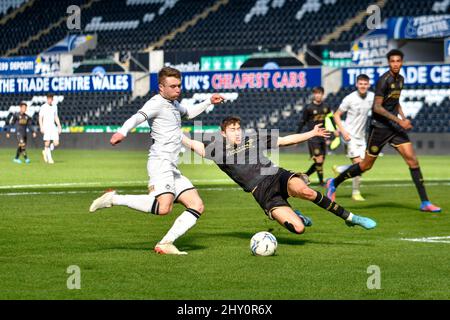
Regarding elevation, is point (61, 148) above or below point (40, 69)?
below

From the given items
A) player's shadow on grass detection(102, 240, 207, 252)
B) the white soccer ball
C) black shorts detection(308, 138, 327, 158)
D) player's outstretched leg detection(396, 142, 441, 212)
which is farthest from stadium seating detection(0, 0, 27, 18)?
the white soccer ball

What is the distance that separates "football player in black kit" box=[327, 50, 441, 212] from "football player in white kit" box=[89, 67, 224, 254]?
5.38 meters

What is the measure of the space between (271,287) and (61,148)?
42.4 metres

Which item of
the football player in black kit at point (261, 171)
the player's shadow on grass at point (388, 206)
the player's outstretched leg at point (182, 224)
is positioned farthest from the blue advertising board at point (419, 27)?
the player's outstretched leg at point (182, 224)

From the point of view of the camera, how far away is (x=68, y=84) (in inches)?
2032

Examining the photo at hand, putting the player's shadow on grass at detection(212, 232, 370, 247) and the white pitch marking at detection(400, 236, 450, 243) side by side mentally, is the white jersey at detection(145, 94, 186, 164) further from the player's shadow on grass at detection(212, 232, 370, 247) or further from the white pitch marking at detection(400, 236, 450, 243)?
the white pitch marking at detection(400, 236, 450, 243)

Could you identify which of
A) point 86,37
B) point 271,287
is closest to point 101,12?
point 86,37

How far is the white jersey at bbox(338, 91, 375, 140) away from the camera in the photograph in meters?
19.4

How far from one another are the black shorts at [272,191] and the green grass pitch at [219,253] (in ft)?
1.73

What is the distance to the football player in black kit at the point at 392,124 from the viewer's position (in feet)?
52.5

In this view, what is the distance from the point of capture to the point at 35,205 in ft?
57.6

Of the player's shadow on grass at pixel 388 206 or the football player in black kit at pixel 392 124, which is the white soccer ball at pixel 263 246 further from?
the player's shadow on grass at pixel 388 206

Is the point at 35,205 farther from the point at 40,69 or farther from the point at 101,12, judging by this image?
the point at 101,12

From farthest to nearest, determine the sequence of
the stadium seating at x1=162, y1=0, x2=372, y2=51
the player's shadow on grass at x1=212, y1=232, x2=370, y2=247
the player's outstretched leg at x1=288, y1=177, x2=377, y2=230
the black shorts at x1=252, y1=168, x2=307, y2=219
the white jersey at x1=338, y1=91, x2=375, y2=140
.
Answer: the stadium seating at x1=162, y1=0, x2=372, y2=51 → the white jersey at x1=338, y1=91, x2=375, y2=140 → the player's shadow on grass at x1=212, y1=232, x2=370, y2=247 → the black shorts at x1=252, y1=168, x2=307, y2=219 → the player's outstretched leg at x1=288, y1=177, x2=377, y2=230
